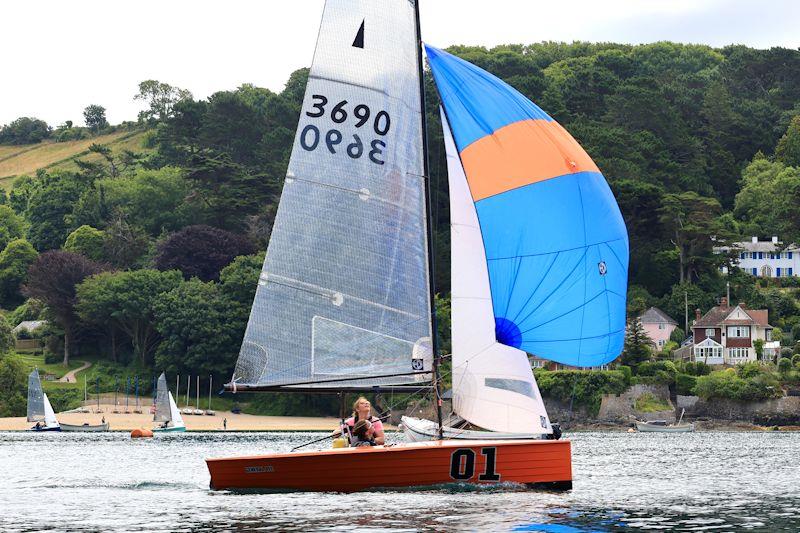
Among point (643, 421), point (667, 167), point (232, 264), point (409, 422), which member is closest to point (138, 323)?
point (232, 264)

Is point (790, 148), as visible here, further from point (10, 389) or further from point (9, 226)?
point (10, 389)

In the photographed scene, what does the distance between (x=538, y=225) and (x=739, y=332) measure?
3690 inches

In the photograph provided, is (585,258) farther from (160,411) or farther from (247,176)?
(247,176)

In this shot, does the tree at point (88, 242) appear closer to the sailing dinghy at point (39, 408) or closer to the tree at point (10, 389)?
the tree at point (10, 389)

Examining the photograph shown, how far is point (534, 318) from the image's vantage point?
100ft

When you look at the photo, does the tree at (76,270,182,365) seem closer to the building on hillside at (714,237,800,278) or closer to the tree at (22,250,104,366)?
the tree at (22,250,104,366)

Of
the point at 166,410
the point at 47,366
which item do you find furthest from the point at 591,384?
the point at 47,366

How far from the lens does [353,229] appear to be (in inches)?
1195

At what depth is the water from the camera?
87.6 feet

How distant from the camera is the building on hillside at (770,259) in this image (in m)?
148

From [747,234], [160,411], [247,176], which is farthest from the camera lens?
[747,234]

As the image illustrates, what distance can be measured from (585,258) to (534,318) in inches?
70.6

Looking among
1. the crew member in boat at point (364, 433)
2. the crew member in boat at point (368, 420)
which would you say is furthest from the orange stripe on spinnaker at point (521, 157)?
the crew member in boat at point (364, 433)

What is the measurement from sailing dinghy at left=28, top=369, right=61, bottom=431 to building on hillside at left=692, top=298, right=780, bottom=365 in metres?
56.4
